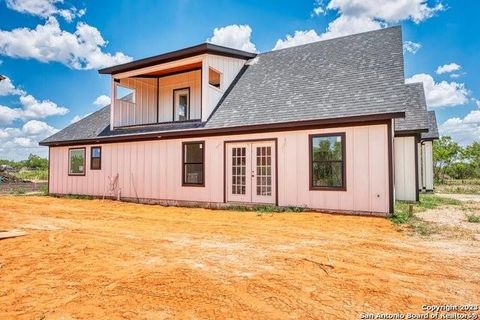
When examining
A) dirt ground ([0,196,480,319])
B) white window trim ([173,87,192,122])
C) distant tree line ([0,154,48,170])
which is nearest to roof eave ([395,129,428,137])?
dirt ground ([0,196,480,319])

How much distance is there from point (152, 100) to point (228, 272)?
13.0 metres

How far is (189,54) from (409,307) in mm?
11379

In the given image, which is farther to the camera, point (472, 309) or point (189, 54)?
point (189, 54)

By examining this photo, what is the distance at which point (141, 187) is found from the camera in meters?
12.6

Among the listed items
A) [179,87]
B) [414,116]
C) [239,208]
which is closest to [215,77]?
[179,87]

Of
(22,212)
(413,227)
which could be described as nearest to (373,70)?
(413,227)

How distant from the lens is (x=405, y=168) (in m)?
12.0

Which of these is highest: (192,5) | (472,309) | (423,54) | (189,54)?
(192,5)

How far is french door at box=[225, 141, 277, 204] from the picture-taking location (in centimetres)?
1002

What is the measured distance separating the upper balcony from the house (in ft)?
0.16

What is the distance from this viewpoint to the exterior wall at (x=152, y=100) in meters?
14.1

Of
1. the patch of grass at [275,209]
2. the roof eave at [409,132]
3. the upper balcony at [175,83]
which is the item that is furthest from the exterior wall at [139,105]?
the roof eave at [409,132]

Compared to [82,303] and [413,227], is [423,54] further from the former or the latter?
[82,303]

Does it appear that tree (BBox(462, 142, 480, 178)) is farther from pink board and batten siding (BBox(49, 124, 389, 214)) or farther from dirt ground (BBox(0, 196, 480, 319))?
dirt ground (BBox(0, 196, 480, 319))
